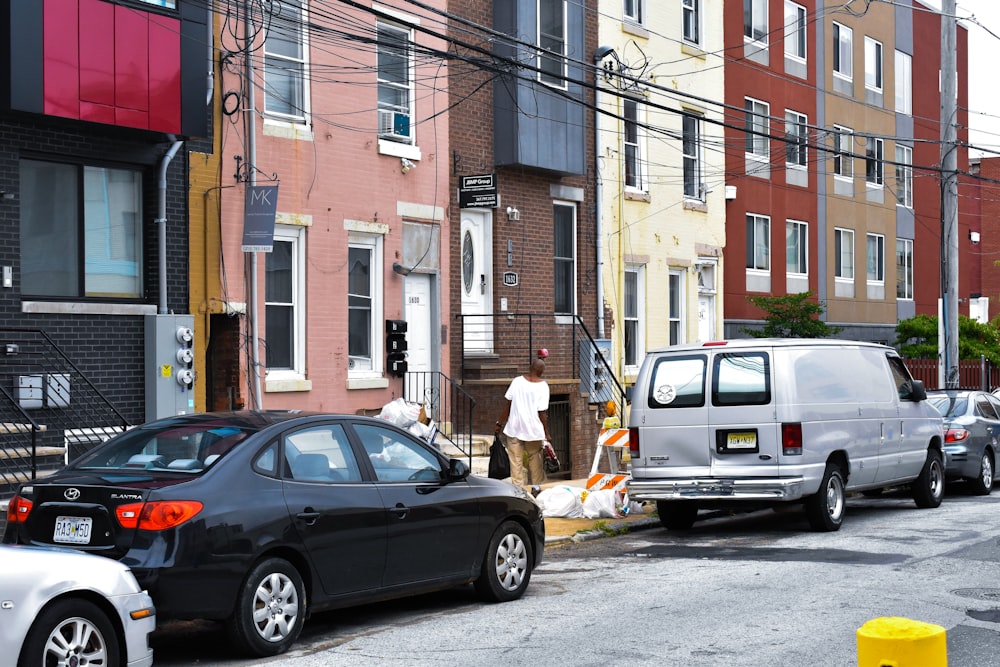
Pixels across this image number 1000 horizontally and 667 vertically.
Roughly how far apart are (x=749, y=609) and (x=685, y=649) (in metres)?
1.40

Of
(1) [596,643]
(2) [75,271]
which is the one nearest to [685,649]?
(1) [596,643]

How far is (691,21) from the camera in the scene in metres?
25.5

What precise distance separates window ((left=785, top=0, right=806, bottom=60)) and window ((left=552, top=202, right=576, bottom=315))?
34.5 ft

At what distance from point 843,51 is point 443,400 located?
724 inches

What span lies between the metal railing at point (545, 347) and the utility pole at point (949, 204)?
6326 millimetres

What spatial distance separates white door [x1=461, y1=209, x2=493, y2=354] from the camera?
19703 millimetres

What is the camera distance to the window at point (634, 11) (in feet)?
76.8

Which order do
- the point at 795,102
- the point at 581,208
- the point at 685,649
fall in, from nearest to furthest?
1. the point at 685,649
2. the point at 581,208
3. the point at 795,102

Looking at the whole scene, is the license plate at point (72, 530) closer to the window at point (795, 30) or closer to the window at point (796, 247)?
the window at point (796, 247)

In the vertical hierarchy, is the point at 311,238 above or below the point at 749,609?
above

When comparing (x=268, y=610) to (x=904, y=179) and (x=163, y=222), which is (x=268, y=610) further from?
(x=904, y=179)

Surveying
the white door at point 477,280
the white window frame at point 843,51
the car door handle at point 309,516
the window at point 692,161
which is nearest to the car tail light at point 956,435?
the white door at point 477,280

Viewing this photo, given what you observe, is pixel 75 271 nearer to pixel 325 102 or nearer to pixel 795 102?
pixel 325 102

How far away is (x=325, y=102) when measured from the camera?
1686 cm
